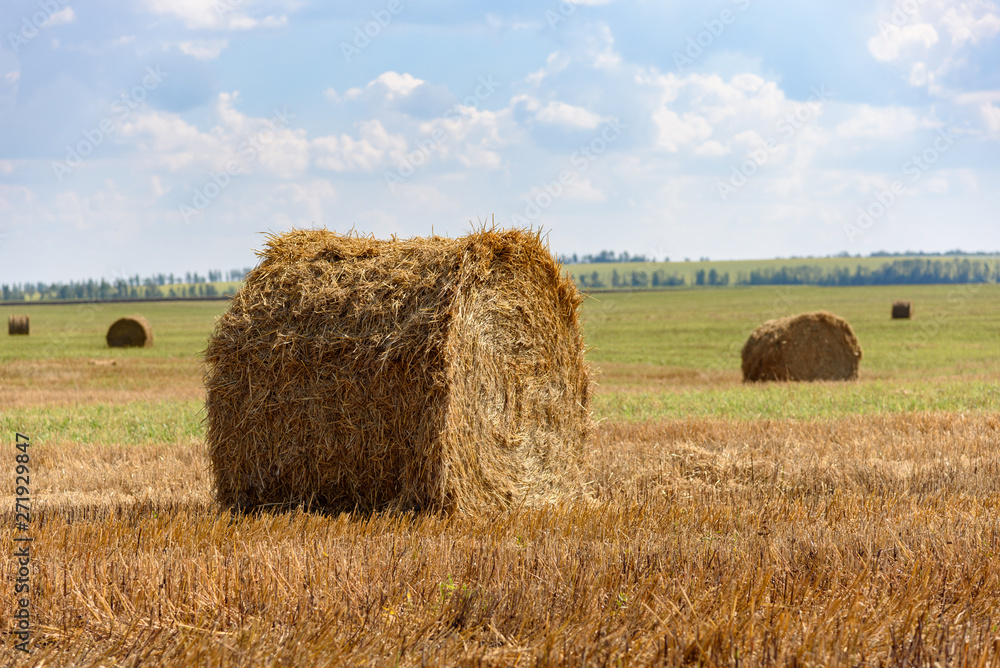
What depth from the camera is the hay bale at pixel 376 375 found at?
6.54 metres

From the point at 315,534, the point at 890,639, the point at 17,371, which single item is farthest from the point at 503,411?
the point at 17,371

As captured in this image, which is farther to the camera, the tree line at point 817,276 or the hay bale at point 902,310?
the tree line at point 817,276

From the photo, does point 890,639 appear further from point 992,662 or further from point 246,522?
point 246,522

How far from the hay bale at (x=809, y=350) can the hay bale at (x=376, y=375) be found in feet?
47.8

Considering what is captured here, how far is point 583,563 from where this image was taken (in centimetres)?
496

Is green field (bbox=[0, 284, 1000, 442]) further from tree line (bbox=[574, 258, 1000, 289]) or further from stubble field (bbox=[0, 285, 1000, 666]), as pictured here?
tree line (bbox=[574, 258, 1000, 289])

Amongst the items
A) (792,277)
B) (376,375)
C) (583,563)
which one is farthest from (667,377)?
(792,277)

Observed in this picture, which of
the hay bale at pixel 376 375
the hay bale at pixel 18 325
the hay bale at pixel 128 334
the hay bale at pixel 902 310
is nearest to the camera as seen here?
the hay bale at pixel 376 375

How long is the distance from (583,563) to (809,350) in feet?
56.8

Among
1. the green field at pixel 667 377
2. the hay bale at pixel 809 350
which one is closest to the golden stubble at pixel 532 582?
the green field at pixel 667 377

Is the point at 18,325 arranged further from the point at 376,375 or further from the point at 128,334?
the point at 376,375

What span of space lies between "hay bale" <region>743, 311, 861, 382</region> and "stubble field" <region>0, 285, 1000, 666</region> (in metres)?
9.59

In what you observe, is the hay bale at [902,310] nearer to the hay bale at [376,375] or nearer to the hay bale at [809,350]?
the hay bale at [809,350]


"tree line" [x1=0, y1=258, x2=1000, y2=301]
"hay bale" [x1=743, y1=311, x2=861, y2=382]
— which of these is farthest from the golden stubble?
"tree line" [x1=0, y1=258, x2=1000, y2=301]
